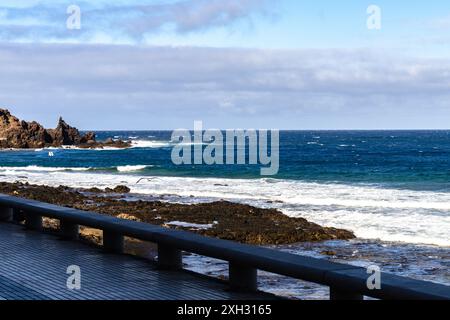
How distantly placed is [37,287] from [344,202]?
83.3ft

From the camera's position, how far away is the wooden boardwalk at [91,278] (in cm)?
800

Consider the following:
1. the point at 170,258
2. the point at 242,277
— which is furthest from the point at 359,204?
the point at 242,277

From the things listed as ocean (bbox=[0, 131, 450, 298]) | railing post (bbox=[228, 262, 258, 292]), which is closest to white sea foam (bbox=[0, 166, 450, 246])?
ocean (bbox=[0, 131, 450, 298])

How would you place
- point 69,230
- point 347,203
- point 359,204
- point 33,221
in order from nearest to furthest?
point 69,230 < point 33,221 < point 359,204 < point 347,203

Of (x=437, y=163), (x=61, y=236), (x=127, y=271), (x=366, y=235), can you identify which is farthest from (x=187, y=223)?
(x=437, y=163)

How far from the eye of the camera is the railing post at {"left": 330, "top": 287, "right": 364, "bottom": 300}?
708 centimetres

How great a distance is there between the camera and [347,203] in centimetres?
3206

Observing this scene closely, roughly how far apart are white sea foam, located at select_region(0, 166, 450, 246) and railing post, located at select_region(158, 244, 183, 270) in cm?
1110

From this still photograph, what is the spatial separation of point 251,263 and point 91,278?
2.14m

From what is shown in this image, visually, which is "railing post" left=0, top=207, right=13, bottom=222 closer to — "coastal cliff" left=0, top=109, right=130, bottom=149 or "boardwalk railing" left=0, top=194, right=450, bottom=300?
"boardwalk railing" left=0, top=194, right=450, bottom=300

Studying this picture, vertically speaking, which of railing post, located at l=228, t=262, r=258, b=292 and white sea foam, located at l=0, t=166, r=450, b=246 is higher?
railing post, located at l=228, t=262, r=258, b=292

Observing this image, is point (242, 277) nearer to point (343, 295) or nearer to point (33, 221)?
point (343, 295)

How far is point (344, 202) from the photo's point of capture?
3259cm

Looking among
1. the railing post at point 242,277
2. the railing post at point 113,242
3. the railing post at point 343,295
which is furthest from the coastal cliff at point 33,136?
the railing post at point 343,295
